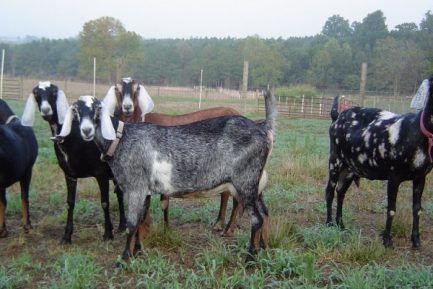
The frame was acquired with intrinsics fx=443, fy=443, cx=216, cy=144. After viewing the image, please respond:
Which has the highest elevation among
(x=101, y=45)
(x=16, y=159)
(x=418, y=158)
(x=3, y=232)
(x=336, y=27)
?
(x=336, y=27)

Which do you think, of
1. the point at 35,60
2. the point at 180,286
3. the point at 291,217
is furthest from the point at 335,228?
the point at 35,60

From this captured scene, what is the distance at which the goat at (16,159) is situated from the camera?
5.43 m

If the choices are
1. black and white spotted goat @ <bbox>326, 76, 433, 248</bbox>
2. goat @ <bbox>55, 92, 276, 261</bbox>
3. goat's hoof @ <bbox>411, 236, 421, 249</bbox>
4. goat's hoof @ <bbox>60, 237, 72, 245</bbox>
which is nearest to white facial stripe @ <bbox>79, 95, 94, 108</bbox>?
goat @ <bbox>55, 92, 276, 261</bbox>

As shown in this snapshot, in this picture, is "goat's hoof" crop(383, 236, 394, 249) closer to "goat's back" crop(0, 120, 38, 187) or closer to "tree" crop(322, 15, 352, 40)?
"goat's back" crop(0, 120, 38, 187)

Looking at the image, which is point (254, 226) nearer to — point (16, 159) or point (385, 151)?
point (385, 151)

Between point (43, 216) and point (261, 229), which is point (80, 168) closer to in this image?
point (43, 216)

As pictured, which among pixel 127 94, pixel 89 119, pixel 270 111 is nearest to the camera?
pixel 89 119

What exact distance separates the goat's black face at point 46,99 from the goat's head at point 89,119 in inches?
26.5

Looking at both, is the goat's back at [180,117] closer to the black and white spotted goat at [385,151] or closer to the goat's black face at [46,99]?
the goat's black face at [46,99]

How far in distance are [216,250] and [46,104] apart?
8.61ft

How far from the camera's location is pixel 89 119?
179 inches

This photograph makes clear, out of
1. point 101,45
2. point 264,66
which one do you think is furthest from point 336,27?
point 101,45

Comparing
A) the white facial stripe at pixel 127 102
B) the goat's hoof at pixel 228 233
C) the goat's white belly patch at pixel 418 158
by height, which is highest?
the white facial stripe at pixel 127 102

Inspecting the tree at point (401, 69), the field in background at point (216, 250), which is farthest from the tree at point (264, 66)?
the field in background at point (216, 250)
